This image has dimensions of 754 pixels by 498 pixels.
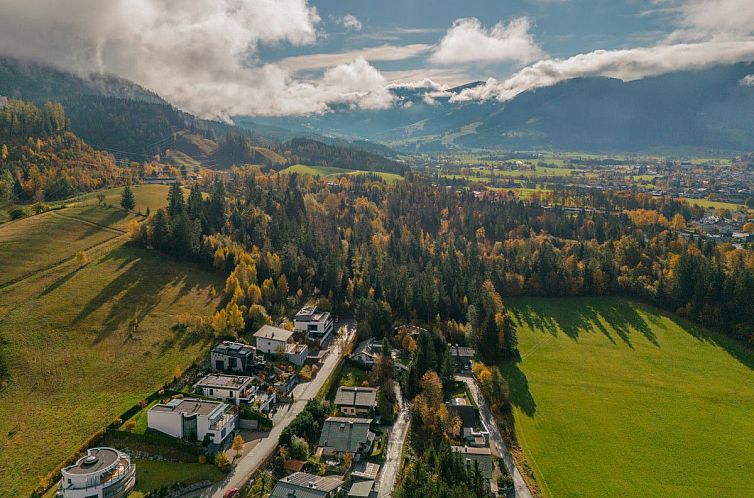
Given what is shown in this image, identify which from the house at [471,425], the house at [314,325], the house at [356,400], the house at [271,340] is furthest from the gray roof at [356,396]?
the house at [314,325]

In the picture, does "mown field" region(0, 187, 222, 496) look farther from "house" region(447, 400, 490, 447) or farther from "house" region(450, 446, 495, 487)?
"house" region(450, 446, 495, 487)

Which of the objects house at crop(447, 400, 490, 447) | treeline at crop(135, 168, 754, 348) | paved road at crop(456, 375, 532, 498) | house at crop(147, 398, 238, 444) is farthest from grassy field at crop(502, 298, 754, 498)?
house at crop(147, 398, 238, 444)

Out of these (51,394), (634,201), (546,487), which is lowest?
(546,487)

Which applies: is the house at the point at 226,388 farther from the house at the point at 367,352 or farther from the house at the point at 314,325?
the house at the point at 314,325

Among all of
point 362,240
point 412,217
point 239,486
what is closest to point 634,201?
point 412,217

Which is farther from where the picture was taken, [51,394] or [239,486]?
[51,394]

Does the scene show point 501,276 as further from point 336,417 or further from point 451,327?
point 336,417

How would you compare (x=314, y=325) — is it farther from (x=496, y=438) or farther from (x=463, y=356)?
(x=496, y=438)

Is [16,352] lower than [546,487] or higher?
higher
